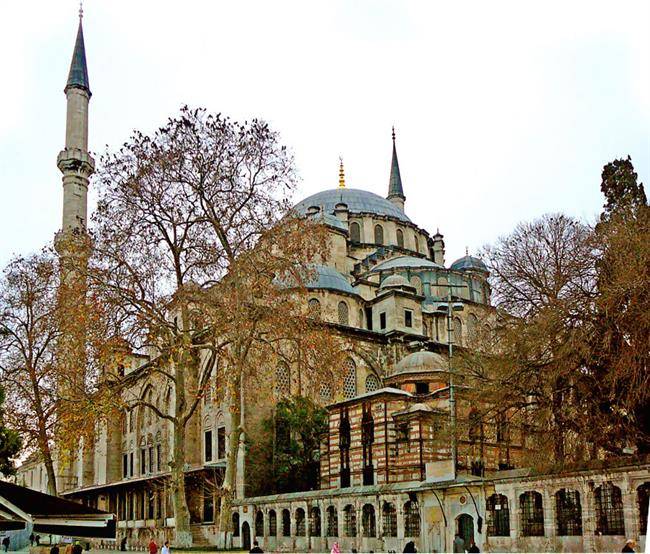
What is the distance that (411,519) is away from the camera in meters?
22.2

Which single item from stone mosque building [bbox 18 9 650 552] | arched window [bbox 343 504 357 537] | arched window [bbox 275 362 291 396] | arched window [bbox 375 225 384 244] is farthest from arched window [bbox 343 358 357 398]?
arched window [bbox 375 225 384 244]

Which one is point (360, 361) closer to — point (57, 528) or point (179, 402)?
point (179, 402)

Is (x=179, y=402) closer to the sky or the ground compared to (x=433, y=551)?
closer to the sky

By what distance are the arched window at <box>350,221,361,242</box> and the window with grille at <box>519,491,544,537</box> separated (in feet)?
93.6

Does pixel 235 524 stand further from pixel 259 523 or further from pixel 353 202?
pixel 353 202

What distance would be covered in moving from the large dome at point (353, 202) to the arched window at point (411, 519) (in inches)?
1048

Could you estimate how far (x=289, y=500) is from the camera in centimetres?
2683

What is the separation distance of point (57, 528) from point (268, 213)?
11290 millimetres

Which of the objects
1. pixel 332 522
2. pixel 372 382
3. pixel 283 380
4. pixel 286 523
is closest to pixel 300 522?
pixel 286 523

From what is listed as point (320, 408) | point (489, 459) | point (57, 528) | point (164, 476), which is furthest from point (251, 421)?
point (57, 528)

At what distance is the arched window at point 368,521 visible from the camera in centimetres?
2364

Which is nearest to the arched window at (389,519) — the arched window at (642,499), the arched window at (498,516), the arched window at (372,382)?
the arched window at (498,516)

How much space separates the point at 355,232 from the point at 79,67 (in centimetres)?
1755

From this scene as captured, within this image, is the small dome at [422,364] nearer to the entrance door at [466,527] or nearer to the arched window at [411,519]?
the arched window at [411,519]
